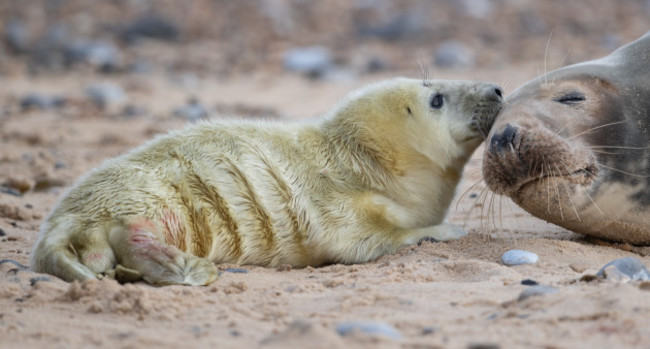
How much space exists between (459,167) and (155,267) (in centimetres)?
175

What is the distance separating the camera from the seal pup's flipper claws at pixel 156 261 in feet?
11.2

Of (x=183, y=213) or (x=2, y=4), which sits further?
(x=2, y=4)

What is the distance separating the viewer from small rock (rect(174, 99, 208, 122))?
8.69 m

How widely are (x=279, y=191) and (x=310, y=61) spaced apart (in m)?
7.52

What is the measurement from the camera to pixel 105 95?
9.60 m

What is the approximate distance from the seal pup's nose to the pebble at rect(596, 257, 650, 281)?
2.43ft

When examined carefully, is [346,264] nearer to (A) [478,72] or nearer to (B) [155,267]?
(B) [155,267]

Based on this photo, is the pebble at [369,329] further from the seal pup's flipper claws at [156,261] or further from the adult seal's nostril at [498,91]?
the adult seal's nostril at [498,91]

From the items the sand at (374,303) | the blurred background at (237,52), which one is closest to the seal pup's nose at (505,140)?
the sand at (374,303)

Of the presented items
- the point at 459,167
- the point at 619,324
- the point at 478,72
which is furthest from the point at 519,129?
the point at 478,72

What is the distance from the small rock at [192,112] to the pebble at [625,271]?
5869 millimetres

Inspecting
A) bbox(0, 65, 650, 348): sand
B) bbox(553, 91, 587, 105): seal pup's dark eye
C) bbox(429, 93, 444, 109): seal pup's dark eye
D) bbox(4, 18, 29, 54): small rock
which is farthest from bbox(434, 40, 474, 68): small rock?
bbox(553, 91, 587, 105): seal pup's dark eye

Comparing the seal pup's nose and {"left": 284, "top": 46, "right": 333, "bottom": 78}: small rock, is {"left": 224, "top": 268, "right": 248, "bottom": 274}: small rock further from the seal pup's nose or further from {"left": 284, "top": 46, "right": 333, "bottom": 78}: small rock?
{"left": 284, "top": 46, "right": 333, "bottom": 78}: small rock

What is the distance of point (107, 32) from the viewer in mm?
12820
